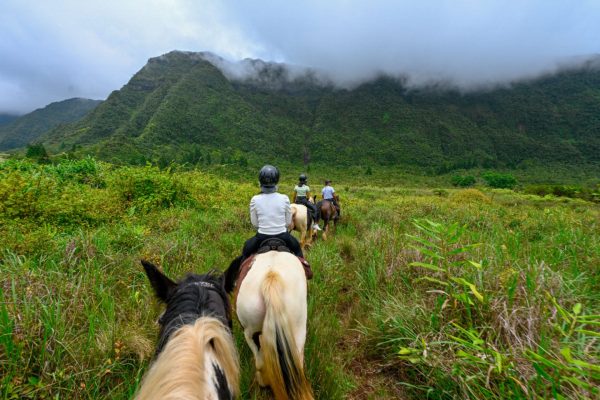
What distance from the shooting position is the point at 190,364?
1102 millimetres

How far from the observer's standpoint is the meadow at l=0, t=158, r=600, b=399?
73.2 inches

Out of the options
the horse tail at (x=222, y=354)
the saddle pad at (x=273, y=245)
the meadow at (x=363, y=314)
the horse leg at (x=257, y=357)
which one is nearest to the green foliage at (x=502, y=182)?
the meadow at (x=363, y=314)

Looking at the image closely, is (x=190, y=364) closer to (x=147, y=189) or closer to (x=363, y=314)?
(x=363, y=314)

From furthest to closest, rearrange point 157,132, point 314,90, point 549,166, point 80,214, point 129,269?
point 314,90
point 549,166
point 157,132
point 80,214
point 129,269

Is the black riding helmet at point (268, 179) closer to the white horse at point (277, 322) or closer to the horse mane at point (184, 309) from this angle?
the white horse at point (277, 322)

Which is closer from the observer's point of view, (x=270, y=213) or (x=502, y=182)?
(x=270, y=213)

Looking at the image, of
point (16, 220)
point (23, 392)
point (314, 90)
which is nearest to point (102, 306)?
point (23, 392)

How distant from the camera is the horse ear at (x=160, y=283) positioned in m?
1.89

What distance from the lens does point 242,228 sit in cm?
752

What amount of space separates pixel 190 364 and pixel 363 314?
2975 mm

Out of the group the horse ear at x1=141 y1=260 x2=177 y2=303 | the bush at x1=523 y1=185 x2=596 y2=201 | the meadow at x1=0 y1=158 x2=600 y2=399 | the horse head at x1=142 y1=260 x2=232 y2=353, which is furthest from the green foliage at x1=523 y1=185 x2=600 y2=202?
the horse ear at x1=141 y1=260 x2=177 y2=303

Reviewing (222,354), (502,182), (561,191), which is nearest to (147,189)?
(222,354)

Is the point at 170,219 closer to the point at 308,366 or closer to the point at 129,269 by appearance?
the point at 129,269

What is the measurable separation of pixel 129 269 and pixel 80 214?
3.30m
